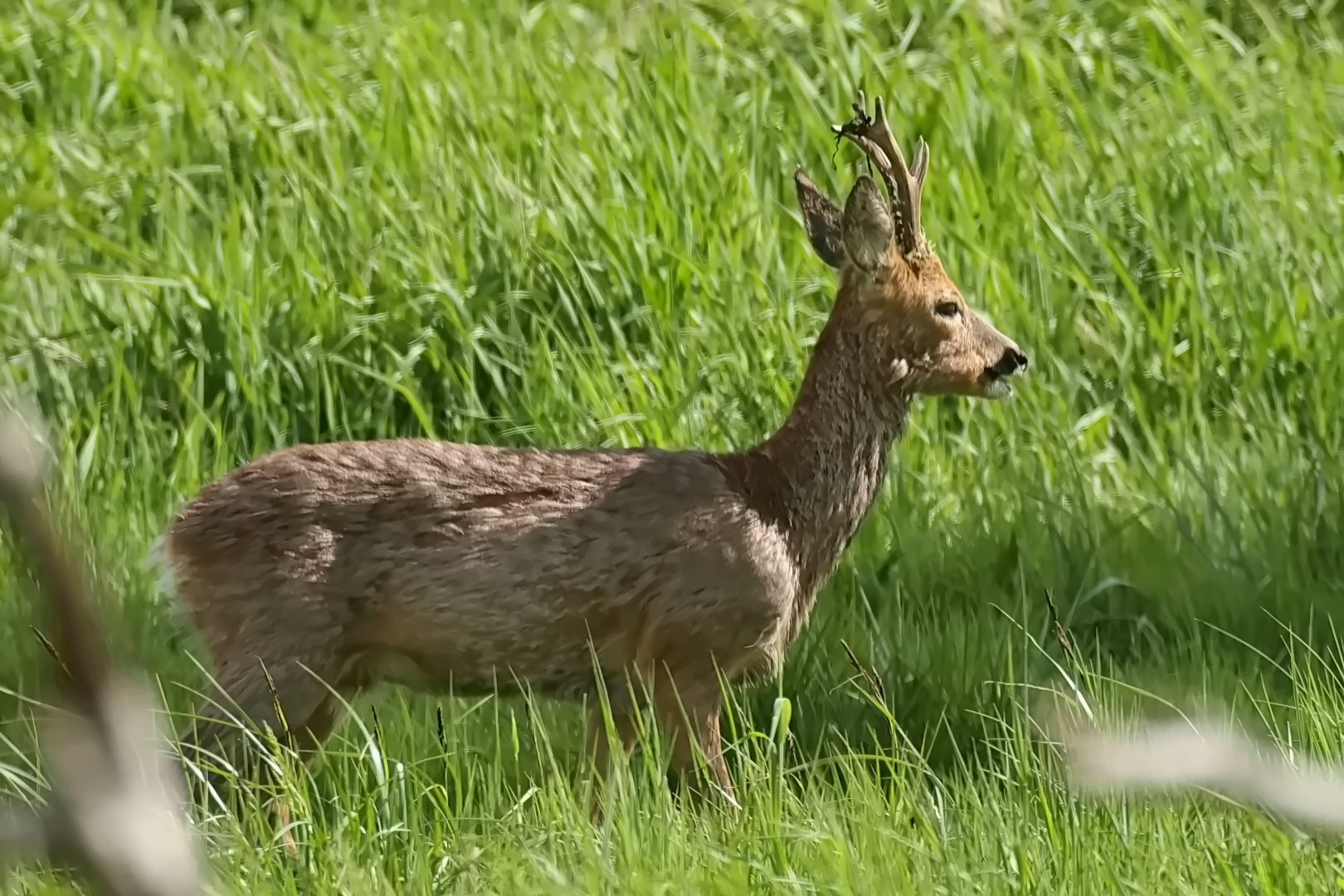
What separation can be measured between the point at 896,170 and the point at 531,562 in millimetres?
1329

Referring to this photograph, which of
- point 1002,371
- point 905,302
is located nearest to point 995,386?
point 1002,371

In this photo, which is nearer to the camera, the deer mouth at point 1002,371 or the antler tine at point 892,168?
the antler tine at point 892,168

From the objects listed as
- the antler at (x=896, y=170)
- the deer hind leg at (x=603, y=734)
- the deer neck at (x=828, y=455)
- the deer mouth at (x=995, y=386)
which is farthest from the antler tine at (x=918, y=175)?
the deer hind leg at (x=603, y=734)

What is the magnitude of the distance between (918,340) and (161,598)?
6.71 ft

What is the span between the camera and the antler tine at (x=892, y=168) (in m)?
4.40

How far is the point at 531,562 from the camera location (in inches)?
160

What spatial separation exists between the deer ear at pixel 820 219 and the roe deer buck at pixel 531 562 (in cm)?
23

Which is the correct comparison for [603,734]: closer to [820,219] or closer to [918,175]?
[820,219]

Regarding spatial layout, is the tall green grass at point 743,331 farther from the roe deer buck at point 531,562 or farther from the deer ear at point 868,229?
the deer ear at point 868,229

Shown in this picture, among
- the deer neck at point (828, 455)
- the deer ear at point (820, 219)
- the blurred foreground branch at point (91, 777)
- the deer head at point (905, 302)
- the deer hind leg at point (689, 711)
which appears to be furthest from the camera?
the deer ear at point (820, 219)

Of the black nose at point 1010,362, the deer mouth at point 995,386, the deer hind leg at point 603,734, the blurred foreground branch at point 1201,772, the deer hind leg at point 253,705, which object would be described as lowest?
the deer hind leg at point 603,734

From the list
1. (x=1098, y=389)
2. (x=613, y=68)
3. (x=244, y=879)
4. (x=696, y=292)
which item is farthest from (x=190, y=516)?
(x=613, y=68)

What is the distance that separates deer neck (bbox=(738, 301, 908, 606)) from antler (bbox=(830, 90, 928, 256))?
26 centimetres

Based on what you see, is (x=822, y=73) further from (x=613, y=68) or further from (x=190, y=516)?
(x=190, y=516)
